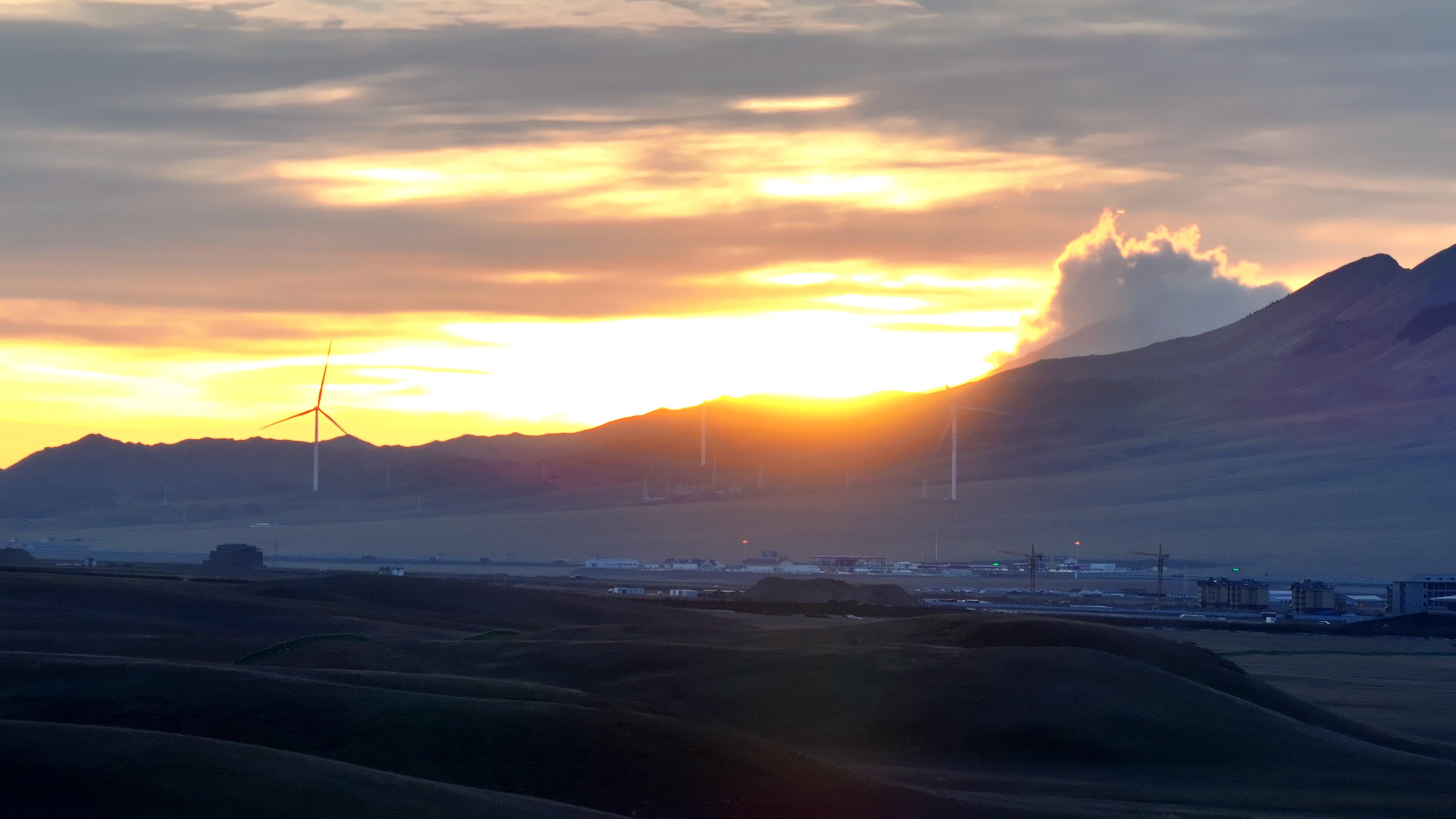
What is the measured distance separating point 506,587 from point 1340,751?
8795 cm

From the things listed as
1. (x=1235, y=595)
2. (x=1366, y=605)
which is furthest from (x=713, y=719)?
(x=1366, y=605)

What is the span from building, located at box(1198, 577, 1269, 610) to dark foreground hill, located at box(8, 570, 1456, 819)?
95272 millimetres

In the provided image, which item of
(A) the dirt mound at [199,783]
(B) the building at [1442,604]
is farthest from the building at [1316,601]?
(A) the dirt mound at [199,783]

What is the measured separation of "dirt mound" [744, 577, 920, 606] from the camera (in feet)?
540

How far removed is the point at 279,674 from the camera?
158ft

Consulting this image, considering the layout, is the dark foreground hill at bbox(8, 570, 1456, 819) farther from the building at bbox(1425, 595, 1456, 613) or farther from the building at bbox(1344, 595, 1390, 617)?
the building at bbox(1344, 595, 1390, 617)

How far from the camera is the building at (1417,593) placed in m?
159

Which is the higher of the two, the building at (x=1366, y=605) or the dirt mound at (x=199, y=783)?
the dirt mound at (x=199, y=783)

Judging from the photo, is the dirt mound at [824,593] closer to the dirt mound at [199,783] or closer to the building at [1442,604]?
the building at [1442,604]

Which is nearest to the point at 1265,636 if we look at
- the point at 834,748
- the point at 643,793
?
the point at 834,748

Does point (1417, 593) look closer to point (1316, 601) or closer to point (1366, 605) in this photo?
point (1316, 601)

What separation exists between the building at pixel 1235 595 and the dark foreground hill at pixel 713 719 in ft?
313

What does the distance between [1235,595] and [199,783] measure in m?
164

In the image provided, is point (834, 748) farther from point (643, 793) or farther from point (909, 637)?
point (909, 637)
